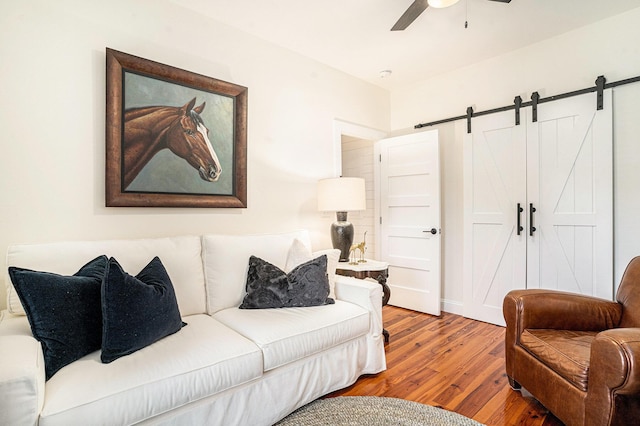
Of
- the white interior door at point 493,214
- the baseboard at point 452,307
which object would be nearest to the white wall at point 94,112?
the white interior door at point 493,214

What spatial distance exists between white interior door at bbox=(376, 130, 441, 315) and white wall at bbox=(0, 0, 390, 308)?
4.51ft

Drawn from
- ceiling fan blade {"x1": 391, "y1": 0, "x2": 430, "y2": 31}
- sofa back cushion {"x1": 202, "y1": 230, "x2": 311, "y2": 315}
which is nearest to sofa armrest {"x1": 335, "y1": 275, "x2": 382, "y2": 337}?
sofa back cushion {"x1": 202, "y1": 230, "x2": 311, "y2": 315}

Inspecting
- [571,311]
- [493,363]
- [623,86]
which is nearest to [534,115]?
[623,86]

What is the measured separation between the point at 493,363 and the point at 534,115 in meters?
2.26

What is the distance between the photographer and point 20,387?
1.04 metres

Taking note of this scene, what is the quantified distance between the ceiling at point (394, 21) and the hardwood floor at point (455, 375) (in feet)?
8.81

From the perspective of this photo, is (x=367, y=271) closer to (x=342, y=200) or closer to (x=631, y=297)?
(x=342, y=200)

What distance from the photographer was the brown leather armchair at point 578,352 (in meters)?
1.39

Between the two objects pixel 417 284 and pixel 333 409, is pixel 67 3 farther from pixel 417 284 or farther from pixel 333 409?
pixel 417 284

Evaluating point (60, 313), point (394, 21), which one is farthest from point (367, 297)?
point (394, 21)

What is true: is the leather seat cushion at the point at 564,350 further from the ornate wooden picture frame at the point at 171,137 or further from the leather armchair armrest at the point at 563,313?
the ornate wooden picture frame at the point at 171,137

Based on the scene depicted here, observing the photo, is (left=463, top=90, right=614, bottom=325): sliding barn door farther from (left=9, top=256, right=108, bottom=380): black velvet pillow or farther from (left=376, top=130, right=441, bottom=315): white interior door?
(left=9, top=256, right=108, bottom=380): black velvet pillow

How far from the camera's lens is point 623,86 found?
2627 millimetres

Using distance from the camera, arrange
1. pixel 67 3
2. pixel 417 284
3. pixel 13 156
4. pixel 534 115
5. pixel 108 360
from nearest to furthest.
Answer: pixel 108 360, pixel 13 156, pixel 67 3, pixel 534 115, pixel 417 284
